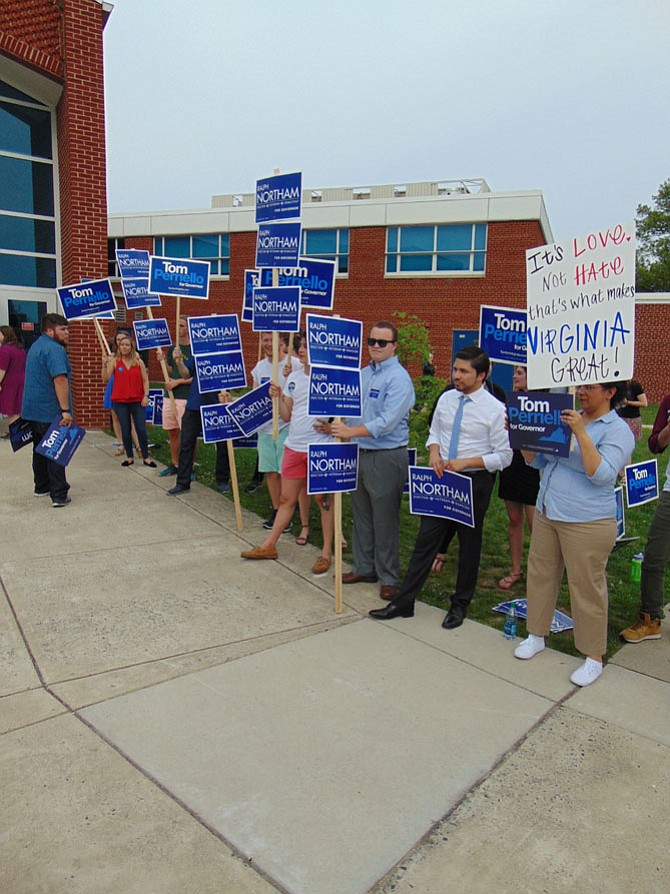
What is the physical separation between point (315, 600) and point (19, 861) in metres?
2.83

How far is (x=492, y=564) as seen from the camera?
20.1 feet

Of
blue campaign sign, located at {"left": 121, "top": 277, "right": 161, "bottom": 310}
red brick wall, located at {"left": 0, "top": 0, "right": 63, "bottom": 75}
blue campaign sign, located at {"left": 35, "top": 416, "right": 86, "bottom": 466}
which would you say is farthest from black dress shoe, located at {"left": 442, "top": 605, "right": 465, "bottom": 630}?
red brick wall, located at {"left": 0, "top": 0, "right": 63, "bottom": 75}

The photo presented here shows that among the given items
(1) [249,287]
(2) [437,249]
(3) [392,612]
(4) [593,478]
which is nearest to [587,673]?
(4) [593,478]

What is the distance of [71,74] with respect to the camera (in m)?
11.4

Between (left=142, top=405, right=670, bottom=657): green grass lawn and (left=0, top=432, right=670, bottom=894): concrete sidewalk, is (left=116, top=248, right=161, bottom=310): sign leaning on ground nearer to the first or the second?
(left=142, top=405, right=670, bottom=657): green grass lawn

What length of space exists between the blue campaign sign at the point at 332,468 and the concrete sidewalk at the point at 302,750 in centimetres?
88

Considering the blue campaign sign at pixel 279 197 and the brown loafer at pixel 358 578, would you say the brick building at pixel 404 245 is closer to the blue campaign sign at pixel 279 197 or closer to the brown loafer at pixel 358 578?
the blue campaign sign at pixel 279 197

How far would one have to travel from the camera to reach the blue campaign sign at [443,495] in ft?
14.6

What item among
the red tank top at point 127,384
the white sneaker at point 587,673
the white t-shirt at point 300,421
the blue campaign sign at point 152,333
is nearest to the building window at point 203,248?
the red tank top at point 127,384

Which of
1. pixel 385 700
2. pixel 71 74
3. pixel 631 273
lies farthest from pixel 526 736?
pixel 71 74

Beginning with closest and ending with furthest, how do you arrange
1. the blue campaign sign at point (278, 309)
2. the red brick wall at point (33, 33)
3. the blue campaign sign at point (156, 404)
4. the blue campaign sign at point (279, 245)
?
1. the blue campaign sign at point (278, 309)
2. the blue campaign sign at point (279, 245)
3. the blue campaign sign at point (156, 404)
4. the red brick wall at point (33, 33)

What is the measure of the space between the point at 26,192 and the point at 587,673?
12.7 metres

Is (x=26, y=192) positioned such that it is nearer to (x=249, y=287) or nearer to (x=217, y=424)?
(x=249, y=287)

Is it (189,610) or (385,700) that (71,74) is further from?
(385,700)
